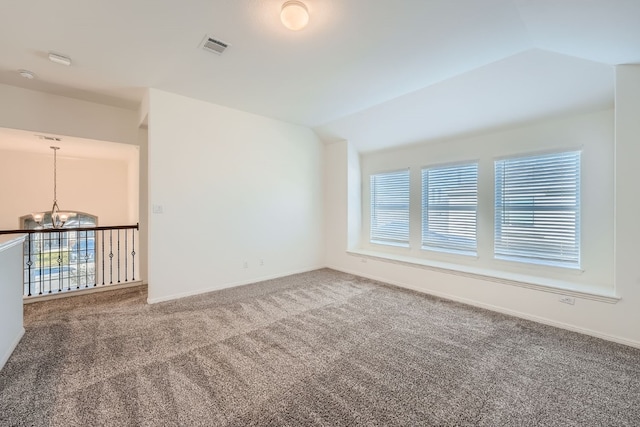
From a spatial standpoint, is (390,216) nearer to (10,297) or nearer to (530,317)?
(530,317)

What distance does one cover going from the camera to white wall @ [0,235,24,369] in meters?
2.37

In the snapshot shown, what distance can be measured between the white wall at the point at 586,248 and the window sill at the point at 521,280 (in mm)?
43

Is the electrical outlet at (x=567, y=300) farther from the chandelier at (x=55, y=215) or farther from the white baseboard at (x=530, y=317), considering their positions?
the chandelier at (x=55, y=215)

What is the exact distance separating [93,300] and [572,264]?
6545mm

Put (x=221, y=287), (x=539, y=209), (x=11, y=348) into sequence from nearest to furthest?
(x=11, y=348) → (x=539, y=209) → (x=221, y=287)

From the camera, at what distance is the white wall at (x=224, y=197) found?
3.87m

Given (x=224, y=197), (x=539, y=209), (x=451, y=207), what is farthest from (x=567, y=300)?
(x=224, y=197)

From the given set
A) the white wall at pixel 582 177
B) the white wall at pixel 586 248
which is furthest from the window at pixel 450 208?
the white wall at pixel 586 248

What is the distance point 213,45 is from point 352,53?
1.44m

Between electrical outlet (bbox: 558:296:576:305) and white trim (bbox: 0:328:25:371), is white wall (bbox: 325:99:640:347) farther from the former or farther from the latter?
white trim (bbox: 0:328:25:371)

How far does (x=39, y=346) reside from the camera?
261 centimetres

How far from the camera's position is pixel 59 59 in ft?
9.68

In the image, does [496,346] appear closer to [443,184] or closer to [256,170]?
[443,184]

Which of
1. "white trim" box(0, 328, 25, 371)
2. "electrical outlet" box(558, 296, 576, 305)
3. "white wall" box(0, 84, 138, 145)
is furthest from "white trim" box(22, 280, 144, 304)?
"electrical outlet" box(558, 296, 576, 305)
